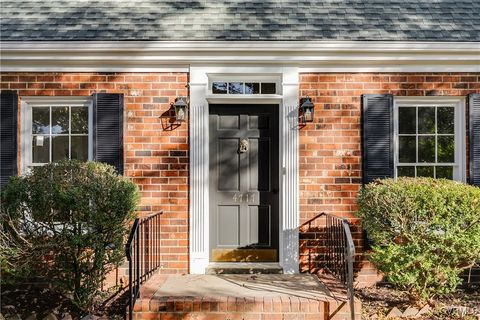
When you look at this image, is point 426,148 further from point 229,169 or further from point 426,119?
point 229,169

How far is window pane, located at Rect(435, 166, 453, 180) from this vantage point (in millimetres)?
5309

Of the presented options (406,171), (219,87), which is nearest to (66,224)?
(219,87)

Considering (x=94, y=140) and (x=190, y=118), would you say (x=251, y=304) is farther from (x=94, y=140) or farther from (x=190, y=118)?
(x=94, y=140)

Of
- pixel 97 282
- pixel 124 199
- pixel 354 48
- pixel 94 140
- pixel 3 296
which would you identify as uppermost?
pixel 354 48

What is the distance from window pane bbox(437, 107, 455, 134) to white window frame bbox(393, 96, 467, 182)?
0.04 metres

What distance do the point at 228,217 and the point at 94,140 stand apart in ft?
6.61

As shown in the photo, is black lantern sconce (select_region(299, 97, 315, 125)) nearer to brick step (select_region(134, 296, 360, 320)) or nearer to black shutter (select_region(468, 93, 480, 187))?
black shutter (select_region(468, 93, 480, 187))

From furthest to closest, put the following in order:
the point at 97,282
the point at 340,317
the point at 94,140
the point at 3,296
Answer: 1. the point at 94,140
2. the point at 3,296
3. the point at 97,282
4. the point at 340,317

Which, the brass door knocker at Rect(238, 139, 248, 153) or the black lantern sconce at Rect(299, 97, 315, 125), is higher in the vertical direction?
the black lantern sconce at Rect(299, 97, 315, 125)

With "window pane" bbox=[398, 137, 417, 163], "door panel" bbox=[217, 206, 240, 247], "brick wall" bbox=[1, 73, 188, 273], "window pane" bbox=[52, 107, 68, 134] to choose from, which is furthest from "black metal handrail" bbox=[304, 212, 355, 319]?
"window pane" bbox=[52, 107, 68, 134]

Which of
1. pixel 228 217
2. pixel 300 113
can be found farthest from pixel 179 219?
pixel 300 113

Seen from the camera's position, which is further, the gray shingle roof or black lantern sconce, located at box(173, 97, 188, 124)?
the gray shingle roof

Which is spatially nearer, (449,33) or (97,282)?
(97,282)

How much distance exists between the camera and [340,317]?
12.6ft
